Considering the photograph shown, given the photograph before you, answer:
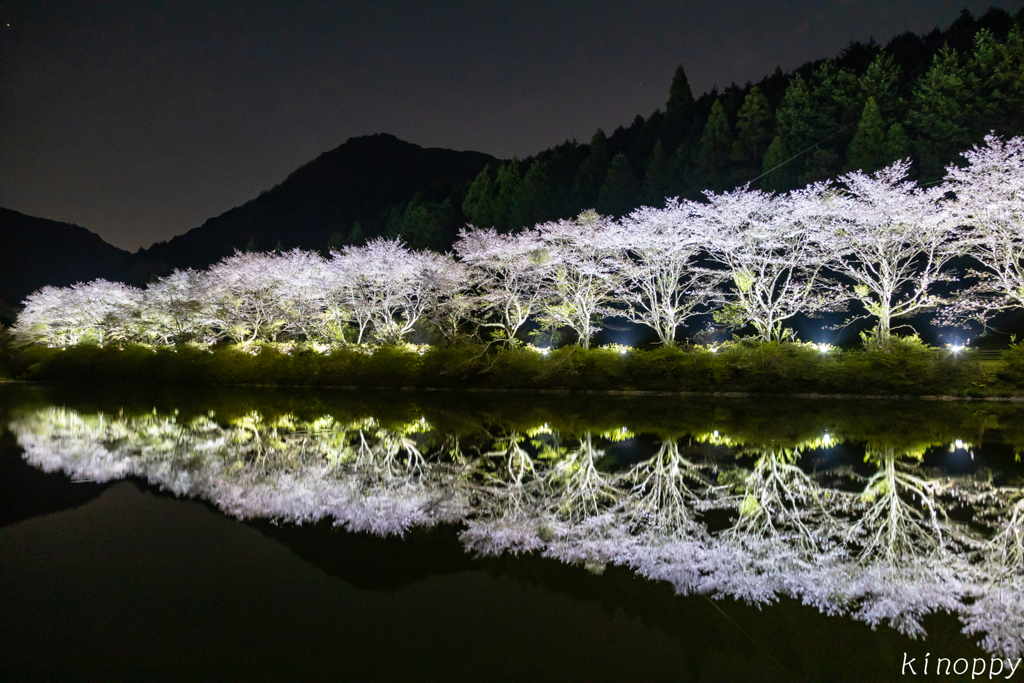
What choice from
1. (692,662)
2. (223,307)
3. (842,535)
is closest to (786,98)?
(223,307)

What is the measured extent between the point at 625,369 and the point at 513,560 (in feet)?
46.5

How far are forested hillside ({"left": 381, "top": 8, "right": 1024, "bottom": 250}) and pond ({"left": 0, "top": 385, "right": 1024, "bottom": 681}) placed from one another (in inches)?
946

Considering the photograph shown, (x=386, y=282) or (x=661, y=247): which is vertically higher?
(x=661, y=247)

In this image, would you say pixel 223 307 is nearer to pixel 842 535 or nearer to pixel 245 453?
pixel 245 453

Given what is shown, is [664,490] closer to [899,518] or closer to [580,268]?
[899,518]

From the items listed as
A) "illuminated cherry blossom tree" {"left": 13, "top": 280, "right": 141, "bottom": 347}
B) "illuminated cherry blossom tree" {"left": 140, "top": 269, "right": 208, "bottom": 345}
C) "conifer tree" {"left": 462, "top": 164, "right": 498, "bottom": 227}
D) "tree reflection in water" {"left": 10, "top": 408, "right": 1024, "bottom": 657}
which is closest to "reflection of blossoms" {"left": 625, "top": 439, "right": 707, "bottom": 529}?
"tree reflection in water" {"left": 10, "top": 408, "right": 1024, "bottom": 657}

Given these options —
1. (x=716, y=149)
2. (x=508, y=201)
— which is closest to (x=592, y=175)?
(x=508, y=201)

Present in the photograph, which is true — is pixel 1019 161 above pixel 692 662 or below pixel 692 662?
above

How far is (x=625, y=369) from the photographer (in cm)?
1816

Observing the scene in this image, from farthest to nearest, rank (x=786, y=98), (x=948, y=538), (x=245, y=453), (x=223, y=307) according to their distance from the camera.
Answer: (x=786, y=98)
(x=223, y=307)
(x=245, y=453)
(x=948, y=538)

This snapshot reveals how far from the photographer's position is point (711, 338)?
2230cm

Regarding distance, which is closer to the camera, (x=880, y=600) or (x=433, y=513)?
(x=880, y=600)

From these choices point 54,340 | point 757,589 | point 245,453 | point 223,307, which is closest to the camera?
point 757,589

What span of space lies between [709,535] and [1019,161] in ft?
58.7
